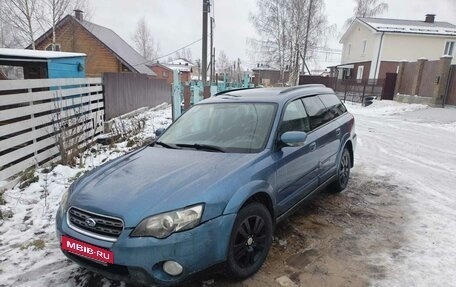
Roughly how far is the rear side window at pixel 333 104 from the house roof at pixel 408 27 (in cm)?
2799

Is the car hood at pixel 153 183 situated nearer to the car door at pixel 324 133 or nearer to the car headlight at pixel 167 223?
the car headlight at pixel 167 223

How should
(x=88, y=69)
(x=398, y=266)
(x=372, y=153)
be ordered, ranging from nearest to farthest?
1. (x=398, y=266)
2. (x=372, y=153)
3. (x=88, y=69)

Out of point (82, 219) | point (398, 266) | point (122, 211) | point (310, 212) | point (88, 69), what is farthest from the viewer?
point (88, 69)

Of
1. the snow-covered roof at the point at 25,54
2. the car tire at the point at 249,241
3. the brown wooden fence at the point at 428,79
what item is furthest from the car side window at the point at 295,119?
the brown wooden fence at the point at 428,79

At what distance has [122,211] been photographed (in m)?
2.38

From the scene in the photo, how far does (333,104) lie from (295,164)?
201cm

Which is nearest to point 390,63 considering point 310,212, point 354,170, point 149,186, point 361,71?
point 361,71

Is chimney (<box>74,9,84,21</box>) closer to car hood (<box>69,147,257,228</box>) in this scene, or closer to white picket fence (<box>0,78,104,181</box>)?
white picket fence (<box>0,78,104,181</box>)

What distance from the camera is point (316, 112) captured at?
4.38 metres

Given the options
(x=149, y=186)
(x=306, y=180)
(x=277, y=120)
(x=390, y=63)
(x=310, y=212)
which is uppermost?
(x=390, y=63)

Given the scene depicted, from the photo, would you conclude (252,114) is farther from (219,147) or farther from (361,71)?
(361,71)

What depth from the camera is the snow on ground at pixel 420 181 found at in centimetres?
307

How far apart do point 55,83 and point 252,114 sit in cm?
447

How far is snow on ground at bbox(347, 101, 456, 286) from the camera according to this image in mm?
3072
